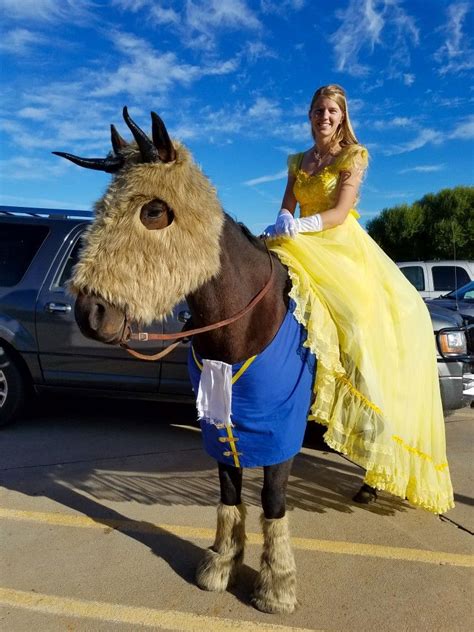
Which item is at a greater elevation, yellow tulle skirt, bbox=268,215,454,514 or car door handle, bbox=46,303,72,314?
car door handle, bbox=46,303,72,314

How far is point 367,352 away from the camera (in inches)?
97.2

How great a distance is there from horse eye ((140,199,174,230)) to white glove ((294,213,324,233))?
0.90 meters

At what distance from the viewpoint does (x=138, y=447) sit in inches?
177

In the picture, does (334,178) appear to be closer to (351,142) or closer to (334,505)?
(351,142)

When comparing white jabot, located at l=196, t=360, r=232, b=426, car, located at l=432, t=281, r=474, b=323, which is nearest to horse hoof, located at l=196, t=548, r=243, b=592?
white jabot, located at l=196, t=360, r=232, b=426

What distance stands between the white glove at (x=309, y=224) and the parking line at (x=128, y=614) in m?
1.99

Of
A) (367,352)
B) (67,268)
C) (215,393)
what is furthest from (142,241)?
(67,268)

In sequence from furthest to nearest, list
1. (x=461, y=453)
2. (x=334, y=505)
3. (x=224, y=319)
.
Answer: (x=461, y=453), (x=334, y=505), (x=224, y=319)

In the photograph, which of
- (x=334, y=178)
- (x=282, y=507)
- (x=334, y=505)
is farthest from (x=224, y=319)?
(x=334, y=505)

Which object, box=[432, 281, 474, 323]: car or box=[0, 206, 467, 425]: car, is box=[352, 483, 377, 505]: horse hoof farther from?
box=[432, 281, 474, 323]: car

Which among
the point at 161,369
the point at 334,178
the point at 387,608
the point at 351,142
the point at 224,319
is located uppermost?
the point at 351,142

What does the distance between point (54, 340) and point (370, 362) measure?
3.32 metres

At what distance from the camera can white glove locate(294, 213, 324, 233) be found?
A: 2.58m

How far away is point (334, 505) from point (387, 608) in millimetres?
1091
